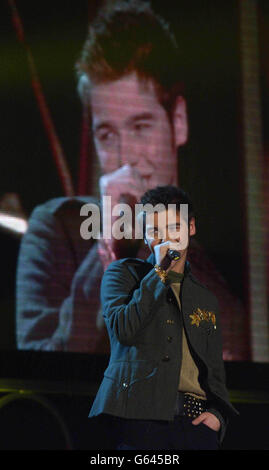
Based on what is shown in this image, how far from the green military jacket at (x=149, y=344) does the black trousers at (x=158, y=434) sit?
4 centimetres

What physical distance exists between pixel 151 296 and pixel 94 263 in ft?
5.63

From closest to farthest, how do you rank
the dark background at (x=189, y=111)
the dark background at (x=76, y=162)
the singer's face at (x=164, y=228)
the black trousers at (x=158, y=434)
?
the black trousers at (x=158, y=434) → the singer's face at (x=164, y=228) → the dark background at (x=76, y=162) → the dark background at (x=189, y=111)

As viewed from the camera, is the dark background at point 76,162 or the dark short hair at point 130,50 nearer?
the dark background at point 76,162

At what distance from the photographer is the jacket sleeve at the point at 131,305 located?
1609mm

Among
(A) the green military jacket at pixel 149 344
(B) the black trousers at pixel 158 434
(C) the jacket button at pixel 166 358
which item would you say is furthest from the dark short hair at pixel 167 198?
(B) the black trousers at pixel 158 434

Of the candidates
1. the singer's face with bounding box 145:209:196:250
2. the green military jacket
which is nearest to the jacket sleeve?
the green military jacket

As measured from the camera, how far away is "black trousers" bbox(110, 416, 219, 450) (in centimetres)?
161

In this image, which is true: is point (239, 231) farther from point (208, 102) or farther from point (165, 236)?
point (165, 236)

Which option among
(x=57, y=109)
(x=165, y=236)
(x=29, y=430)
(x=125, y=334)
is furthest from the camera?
(x=57, y=109)

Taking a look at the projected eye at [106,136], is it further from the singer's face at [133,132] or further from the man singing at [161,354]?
the man singing at [161,354]

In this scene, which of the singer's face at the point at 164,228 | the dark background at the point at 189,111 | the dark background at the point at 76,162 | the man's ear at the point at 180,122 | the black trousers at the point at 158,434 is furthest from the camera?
the man's ear at the point at 180,122

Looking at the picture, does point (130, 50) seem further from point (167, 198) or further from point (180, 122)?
point (167, 198)
